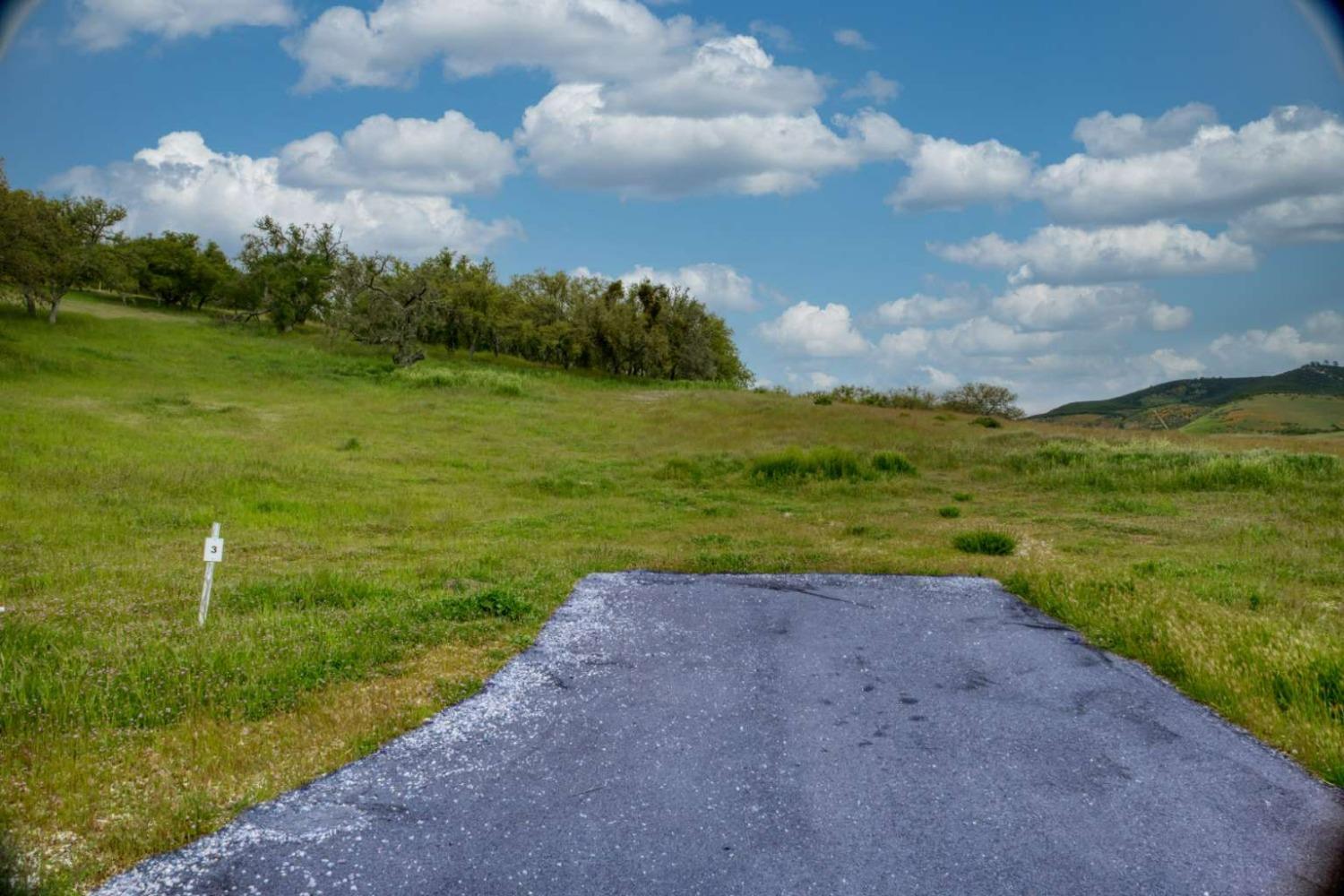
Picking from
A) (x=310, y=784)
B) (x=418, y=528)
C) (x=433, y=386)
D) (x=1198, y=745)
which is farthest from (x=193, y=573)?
(x=433, y=386)

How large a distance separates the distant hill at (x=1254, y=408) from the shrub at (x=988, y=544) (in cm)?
2654

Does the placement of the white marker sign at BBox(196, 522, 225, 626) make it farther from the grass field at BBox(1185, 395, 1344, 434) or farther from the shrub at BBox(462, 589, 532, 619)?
the grass field at BBox(1185, 395, 1344, 434)

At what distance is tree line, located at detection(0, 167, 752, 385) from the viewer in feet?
217

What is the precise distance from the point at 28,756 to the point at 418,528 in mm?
11925

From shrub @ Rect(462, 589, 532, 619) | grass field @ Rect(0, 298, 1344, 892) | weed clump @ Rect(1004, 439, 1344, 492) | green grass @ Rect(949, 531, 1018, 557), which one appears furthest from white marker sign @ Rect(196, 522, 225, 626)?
weed clump @ Rect(1004, 439, 1344, 492)

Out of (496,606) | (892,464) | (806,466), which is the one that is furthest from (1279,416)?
(496,606)

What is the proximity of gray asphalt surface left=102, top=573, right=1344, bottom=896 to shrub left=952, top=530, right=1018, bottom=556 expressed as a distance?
624cm

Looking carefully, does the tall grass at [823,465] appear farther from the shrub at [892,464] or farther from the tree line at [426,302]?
the tree line at [426,302]

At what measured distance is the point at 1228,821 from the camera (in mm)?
6359

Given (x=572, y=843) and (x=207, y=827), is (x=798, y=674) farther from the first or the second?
(x=207, y=827)

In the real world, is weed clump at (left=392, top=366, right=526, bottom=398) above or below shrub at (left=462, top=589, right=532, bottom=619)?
above

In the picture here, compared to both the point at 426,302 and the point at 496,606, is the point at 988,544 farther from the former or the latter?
the point at 426,302

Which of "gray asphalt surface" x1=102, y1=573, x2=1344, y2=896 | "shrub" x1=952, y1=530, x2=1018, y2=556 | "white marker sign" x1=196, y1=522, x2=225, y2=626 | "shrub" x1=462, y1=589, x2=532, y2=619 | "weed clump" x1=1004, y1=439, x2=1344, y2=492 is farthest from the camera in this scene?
"weed clump" x1=1004, y1=439, x2=1344, y2=492

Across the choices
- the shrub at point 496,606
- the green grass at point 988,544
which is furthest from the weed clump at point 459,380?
the shrub at point 496,606
